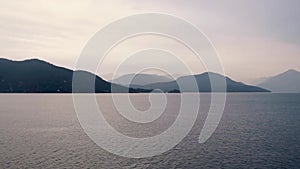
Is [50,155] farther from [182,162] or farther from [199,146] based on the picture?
[199,146]

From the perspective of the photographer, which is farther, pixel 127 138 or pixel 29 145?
pixel 127 138

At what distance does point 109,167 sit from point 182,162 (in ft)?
44.2

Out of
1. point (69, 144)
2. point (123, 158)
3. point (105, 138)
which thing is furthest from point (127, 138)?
point (123, 158)

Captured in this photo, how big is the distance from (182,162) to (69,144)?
30994 millimetres

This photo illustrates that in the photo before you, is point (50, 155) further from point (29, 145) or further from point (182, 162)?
point (182, 162)

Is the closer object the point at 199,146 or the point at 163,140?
the point at 199,146

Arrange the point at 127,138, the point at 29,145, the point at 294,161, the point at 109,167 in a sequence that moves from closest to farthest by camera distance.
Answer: the point at 109,167
the point at 294,161
the point at 29,145
the point at 127,138

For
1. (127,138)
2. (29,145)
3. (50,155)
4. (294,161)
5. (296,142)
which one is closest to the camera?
(294,161)

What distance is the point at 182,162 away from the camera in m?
56.2

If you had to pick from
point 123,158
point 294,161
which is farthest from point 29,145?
point 294,161

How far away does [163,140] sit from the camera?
3184 inches

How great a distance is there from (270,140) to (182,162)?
35.3m

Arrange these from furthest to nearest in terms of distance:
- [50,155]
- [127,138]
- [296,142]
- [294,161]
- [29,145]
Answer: [127,138], [296,142], [29,145], [50,155], [294,161]

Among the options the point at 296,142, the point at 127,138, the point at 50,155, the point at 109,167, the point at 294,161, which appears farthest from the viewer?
the point at 127,138
